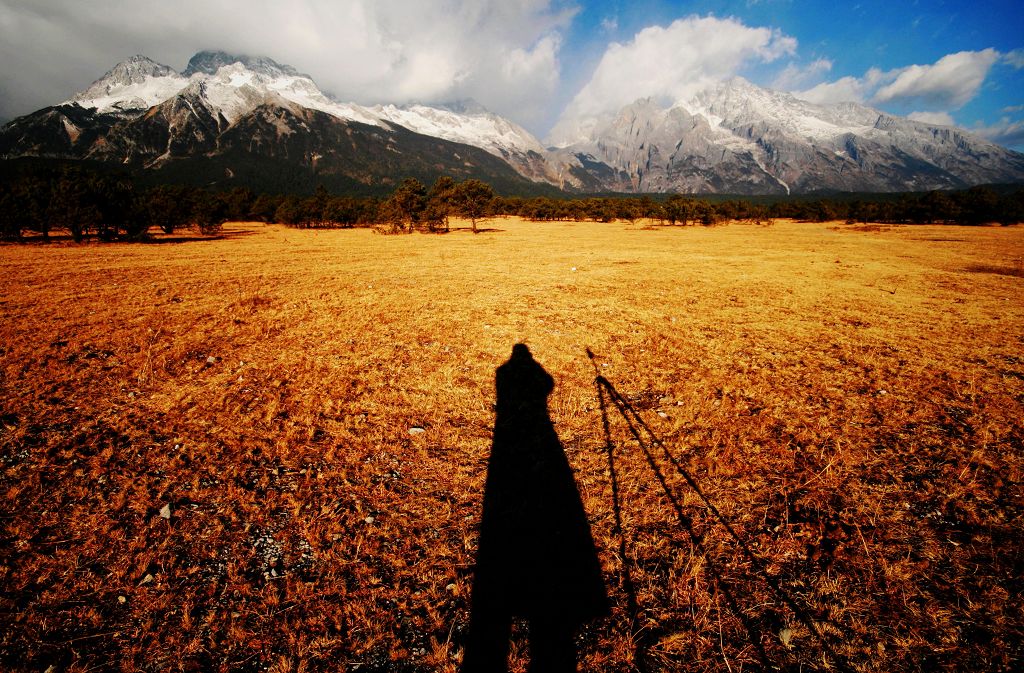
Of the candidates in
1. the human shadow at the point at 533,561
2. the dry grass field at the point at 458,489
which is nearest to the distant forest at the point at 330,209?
the dry grass field at the point at 458,489

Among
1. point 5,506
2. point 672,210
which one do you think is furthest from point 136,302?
point 672,210

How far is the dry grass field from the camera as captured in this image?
A: 3.55 metres

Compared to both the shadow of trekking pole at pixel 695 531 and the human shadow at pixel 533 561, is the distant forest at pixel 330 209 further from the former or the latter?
the shadow of trekking pole at pixel 695 531

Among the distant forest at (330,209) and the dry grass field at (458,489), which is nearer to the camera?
the dry grass field at (458,489)

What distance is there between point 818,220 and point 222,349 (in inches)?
5093

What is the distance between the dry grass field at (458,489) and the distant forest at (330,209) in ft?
140

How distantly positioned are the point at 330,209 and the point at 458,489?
88.8 m

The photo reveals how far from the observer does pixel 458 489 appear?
5484mm

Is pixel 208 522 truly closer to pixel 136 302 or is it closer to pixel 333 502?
pixel 333 502

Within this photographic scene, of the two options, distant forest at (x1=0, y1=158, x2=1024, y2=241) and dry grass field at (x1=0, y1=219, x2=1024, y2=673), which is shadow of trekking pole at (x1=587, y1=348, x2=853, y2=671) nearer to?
dry grass field at (x1=0, y1=219, x2=1024, y2=673)

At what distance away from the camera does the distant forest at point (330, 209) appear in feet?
128

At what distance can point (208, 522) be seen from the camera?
4762 mm

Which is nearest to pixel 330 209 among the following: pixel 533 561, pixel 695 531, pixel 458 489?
pixel 458 489

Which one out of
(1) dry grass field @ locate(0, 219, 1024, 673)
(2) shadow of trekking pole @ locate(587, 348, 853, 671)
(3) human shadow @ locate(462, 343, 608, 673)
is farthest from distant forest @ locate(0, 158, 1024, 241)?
(2) shadow of trekking pole @ locate(587, 348, 853, 671)
